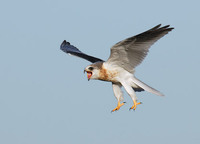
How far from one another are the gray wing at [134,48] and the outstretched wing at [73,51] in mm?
2543

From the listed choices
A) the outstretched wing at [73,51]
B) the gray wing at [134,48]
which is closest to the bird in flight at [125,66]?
the gray wing at [134,48]

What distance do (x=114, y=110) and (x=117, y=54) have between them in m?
1.95

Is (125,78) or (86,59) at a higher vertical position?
(86,59)

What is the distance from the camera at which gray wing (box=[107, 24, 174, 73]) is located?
12070 millimetres

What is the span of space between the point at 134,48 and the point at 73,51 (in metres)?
5.18

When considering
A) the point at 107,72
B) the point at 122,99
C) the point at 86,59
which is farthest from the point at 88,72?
the point at 86,59

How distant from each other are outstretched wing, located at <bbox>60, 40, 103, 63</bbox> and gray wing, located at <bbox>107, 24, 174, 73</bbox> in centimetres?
254

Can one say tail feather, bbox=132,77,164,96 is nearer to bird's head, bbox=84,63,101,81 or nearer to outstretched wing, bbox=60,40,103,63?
bird's head, bbox=84,63,101,81

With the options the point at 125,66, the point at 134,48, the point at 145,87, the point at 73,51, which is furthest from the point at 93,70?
the point at 73,51

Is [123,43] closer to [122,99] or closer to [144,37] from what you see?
[144,37]

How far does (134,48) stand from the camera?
12.6m

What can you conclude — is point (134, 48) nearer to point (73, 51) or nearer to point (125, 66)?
point (125, 66)

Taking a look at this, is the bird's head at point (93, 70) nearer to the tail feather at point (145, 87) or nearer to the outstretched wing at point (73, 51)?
the tail feather at point (145, 87)

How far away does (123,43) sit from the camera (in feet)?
40.4
